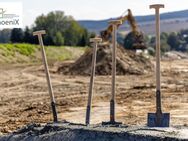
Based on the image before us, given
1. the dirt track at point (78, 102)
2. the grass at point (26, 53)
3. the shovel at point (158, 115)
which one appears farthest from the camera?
the grass at point (26, 53)

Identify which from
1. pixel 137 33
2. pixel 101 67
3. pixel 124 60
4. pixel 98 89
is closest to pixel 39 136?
pixel 98 89

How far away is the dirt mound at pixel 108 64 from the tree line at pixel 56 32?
103ft

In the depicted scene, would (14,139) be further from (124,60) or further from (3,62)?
(3,62)

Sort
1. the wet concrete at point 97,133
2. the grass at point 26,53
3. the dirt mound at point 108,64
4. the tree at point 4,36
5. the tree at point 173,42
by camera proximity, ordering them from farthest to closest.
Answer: the tree at point 4,36 → the tree at point 173,42 → the grass at point 26,53 → the dirt mound at point 108,64 → the wet concrete at point 97,133

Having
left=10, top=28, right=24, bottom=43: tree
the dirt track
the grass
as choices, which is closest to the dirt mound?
the dirt track

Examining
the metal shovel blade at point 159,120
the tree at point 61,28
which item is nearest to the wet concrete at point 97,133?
the metal shovel blade at point 159,120

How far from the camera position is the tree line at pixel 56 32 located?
67750mm

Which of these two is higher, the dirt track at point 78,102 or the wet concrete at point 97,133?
the wet concrete at point 97,133

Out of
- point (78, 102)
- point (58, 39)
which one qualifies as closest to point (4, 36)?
point (58, 39)

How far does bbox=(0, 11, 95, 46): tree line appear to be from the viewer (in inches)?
2667

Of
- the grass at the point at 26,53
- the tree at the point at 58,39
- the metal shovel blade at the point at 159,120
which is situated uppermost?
the metal shovel blade at the point at 159,120

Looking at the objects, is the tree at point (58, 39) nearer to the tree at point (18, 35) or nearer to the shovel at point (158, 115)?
the tree at point (18, 35)

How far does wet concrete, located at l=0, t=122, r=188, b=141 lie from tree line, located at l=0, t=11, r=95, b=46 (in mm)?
55466

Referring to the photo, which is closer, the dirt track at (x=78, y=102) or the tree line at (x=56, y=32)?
the dirt track at (x=78, y=102)
